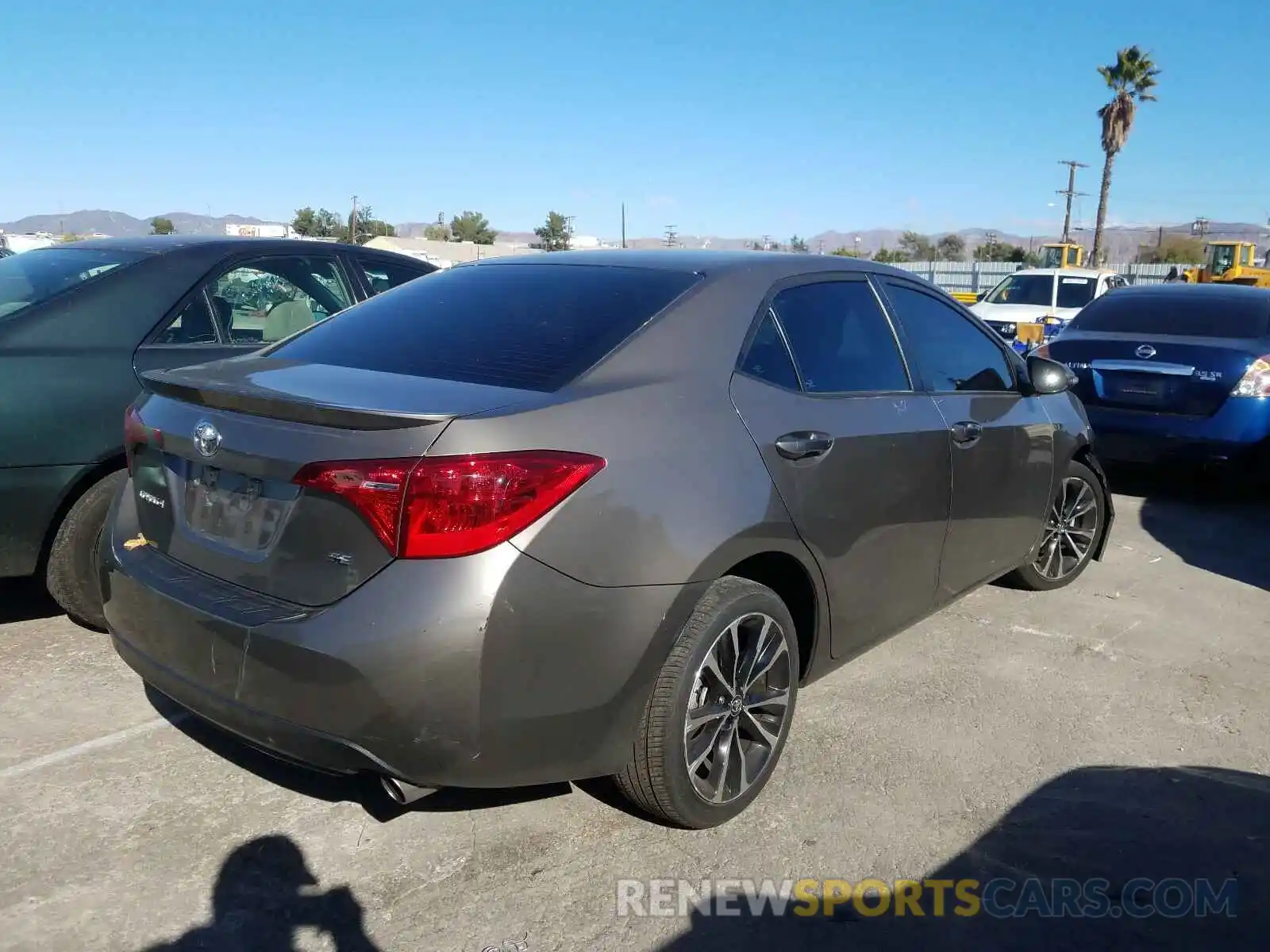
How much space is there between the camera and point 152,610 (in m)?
2.82

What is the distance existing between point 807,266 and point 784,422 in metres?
0.77

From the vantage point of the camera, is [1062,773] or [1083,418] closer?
[1062,773]

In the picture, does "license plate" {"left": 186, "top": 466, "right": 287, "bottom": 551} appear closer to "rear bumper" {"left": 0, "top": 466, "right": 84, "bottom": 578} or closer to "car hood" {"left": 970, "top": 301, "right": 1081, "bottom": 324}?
"rear bumper" {"left": 0, "top": 466, "right": 84, "bottom": 578}

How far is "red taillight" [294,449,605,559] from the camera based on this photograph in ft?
7.80

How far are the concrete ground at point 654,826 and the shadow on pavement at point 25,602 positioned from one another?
0.11 m

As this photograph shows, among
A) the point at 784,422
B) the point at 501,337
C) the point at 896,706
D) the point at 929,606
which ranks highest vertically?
the point at 501,337

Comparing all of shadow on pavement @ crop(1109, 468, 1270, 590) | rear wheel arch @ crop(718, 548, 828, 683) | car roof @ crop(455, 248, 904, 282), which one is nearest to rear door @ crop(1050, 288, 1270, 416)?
shadow on pavement @ crop(1109, 468, 1270, 590)

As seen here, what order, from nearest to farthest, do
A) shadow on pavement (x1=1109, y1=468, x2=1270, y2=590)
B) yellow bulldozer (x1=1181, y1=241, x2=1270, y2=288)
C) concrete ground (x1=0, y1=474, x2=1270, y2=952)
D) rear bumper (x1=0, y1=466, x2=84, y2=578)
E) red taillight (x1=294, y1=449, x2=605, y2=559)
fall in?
red taillight (x1=294, y1=449, x2=605, y2=559)
concrete ground (x1=0, y1=474, x2=1270, y2=952)
rear bumper (x1=0, y1=466, x2=84, y2=578)
shadow on pavement (x1=1109, y1=468, x2=1270, y2=590)
yellow bulldozer (x1=1181, y1=241, x2=1270, y2=288)

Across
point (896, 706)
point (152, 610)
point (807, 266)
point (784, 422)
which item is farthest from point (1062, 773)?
point (152, 610)

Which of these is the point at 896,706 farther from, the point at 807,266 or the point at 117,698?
the point at 117,698

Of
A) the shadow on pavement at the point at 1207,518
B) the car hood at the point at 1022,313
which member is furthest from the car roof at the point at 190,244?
the car hood at the point at 1022,313

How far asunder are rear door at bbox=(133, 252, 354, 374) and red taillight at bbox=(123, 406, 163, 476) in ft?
3.86

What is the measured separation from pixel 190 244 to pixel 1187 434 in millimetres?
6133

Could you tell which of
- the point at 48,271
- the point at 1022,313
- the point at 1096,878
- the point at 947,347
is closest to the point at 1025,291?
the point at 1022,313
